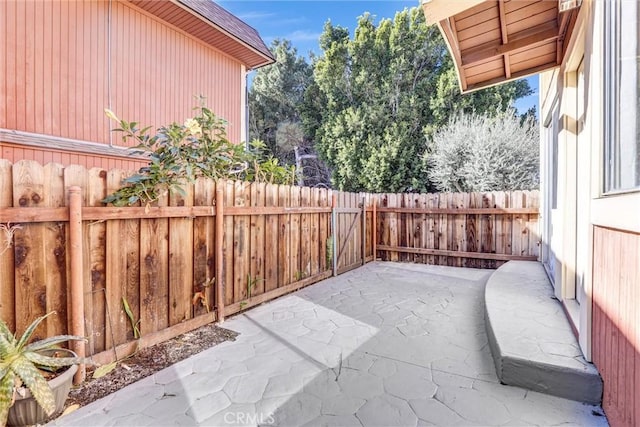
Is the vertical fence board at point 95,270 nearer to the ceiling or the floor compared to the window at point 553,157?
nearer to the floor

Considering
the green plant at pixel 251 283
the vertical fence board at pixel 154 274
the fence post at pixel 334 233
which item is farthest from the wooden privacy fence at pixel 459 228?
the vertical fence board at pixel 154 274

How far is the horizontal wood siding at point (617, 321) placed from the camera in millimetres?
1360

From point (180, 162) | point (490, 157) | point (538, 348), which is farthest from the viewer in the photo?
point (490, 157)

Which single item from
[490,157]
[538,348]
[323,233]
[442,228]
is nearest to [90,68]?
[323,233]

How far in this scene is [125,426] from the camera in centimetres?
171

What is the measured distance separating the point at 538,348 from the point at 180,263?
3.01 m

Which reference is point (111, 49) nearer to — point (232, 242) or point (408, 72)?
point (232, 242)

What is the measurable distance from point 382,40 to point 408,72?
1.85 m

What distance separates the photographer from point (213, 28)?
5.82 m

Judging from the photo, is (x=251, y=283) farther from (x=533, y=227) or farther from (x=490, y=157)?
(x=490, y=157)

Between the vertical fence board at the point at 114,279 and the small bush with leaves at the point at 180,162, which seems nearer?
the vertical fence board at the point at 114,279

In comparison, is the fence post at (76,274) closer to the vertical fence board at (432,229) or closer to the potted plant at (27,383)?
the potted plant at (27,383)

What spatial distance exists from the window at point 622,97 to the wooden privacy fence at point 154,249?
3.07 m

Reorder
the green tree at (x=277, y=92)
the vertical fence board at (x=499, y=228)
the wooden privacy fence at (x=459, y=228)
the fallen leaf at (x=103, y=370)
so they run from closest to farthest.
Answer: the fallen leaf at (x=103, y=370), the wooden privacy fence at (x=459, y=228), the vertical fence board at (x=499, y=228), the green tree at (x=277, y=92)
